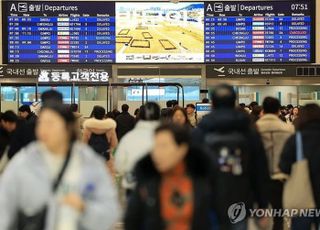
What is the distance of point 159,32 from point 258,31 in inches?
85.6

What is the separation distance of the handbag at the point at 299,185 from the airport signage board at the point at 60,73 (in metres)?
9.60

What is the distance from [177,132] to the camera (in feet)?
9.90

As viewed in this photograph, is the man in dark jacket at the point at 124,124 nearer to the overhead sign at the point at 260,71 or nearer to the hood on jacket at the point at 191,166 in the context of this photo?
the overhead sign at the point at 260,71

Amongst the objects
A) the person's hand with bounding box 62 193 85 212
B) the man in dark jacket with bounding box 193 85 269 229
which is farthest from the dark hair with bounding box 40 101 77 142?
the man in dark jacket with bounding box 193 85 269 229

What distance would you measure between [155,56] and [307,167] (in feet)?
31.8

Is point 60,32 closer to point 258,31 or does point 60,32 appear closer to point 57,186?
point 258,31

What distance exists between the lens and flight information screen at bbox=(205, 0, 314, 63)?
559 inches

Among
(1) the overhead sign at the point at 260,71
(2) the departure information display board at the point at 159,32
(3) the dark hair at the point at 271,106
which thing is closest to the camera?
(3) the dark hair at the point at 271,106

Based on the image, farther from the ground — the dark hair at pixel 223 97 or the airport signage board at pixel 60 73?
the airport signage board at pixel 60 73

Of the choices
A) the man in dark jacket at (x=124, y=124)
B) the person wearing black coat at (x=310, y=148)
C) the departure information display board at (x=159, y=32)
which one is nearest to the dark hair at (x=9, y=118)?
the person wearing black coat at (x=310, y=148)

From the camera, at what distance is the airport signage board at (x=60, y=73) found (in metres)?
14.2

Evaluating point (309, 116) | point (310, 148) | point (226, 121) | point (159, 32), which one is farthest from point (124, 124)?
point (226, 121)

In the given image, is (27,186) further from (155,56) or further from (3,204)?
(155,56)

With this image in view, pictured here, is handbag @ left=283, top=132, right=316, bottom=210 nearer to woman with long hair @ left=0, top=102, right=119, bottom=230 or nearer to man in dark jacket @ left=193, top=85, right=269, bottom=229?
man in dark jacket @ left=193, top=85, right=269, bottom=229
